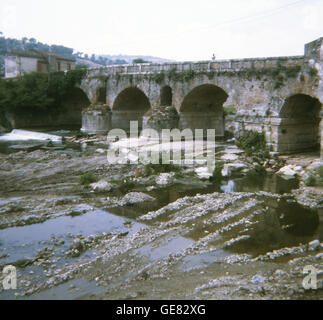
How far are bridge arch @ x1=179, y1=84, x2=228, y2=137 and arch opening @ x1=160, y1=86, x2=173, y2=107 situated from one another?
190 centimetres

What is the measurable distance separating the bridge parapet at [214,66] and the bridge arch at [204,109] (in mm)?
1624

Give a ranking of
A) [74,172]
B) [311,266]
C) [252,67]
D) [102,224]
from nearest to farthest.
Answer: [311,266], [102,224], [74,172], [252,67]

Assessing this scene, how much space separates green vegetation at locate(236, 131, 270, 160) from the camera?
57.3 ft

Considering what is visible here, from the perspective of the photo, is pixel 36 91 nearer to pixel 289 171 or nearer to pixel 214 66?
pixel 214 66

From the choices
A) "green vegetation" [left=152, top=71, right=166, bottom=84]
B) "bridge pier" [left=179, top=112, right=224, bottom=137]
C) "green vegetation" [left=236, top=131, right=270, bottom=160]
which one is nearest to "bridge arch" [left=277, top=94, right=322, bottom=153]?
"green vegetation" [left=236, top=131, right=270, bottom=160]

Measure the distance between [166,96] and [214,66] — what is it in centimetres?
553

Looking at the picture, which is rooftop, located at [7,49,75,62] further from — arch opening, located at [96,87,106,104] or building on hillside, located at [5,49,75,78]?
arch opening, located at [96,87,106,104]

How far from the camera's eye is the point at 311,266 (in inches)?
273

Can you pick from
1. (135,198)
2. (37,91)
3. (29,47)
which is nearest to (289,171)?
(135,198)

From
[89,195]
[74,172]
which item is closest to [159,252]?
[89,195]

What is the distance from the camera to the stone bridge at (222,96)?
17.0m
